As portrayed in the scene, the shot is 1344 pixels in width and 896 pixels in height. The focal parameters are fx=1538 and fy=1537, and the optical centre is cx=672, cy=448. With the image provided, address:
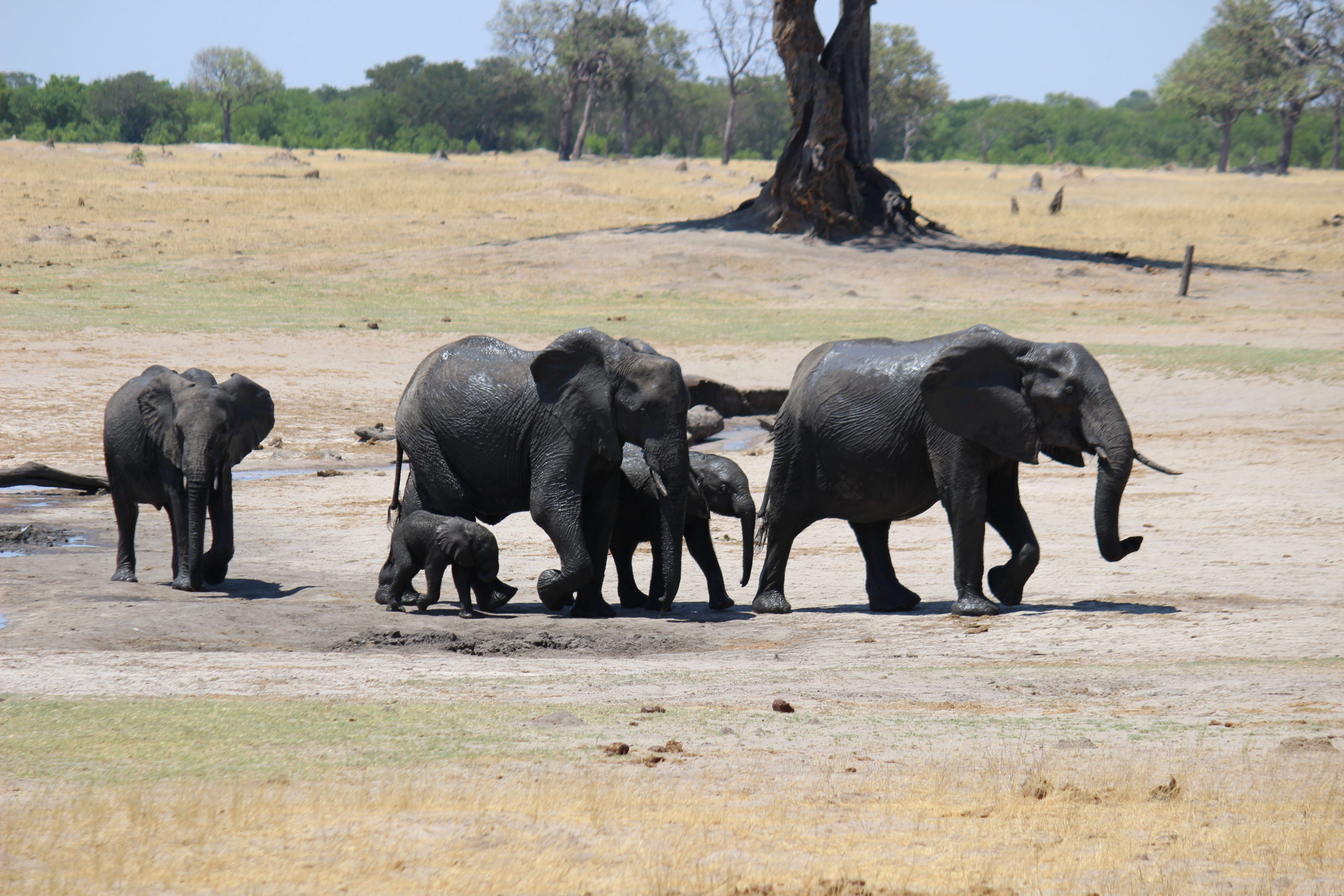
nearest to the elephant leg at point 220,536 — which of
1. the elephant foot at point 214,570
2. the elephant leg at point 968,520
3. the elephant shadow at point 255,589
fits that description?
the elephant foot at point 214,570

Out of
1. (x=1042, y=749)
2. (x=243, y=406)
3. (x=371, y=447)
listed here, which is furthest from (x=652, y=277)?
(x=1042, y=749)

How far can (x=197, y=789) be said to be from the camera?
5.75 m

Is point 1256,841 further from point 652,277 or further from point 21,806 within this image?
point 652,277

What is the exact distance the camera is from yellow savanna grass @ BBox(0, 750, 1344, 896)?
16.2 feet

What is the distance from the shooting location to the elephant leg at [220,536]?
11.7m

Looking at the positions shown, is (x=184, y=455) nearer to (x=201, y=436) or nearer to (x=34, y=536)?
(x=201, y=436)

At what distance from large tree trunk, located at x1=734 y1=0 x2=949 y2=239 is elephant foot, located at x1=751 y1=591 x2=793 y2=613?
2775 cm

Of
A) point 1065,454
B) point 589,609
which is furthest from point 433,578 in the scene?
point 1065,454

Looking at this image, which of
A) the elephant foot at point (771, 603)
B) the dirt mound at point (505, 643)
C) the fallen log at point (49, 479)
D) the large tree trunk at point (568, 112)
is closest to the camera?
the dirt mound at point (505, 643)

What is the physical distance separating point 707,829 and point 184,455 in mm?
7245

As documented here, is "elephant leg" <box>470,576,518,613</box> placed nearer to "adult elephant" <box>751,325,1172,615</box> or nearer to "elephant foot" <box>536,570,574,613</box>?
"elephant foot" <box>536,570,574,613</box>

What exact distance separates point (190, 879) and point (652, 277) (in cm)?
3048

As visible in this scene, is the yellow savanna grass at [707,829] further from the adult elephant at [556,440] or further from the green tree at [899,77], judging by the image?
the green tree at [899,77]

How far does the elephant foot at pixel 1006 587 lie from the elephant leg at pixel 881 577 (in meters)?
0.60
